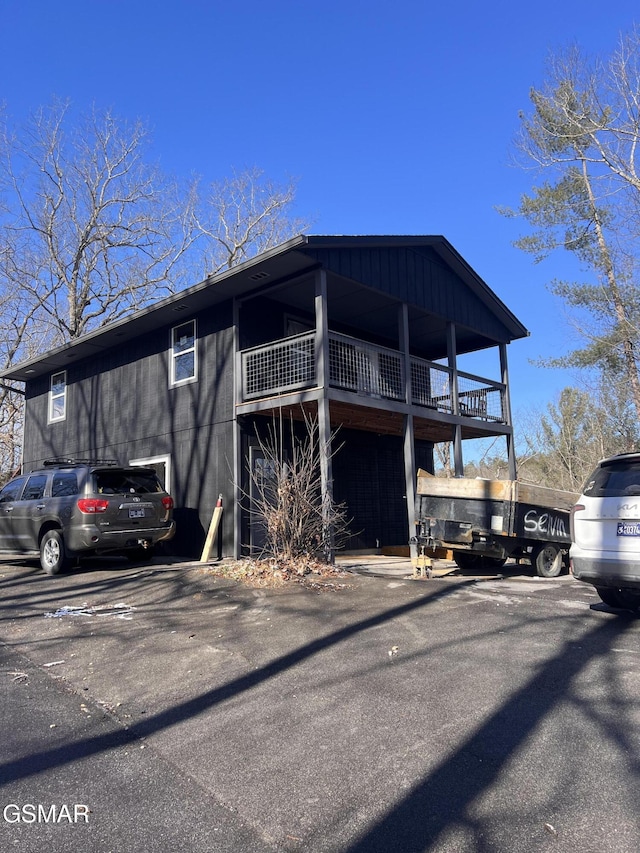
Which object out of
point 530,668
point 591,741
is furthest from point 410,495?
point 591,741

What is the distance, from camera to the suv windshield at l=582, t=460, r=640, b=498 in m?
5.78

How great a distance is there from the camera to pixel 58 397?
17.9m

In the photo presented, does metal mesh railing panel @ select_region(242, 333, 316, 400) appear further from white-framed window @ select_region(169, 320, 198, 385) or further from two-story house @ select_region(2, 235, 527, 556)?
white-framed window @ select_region(169, 320, 198, 385)

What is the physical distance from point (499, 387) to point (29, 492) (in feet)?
36.4

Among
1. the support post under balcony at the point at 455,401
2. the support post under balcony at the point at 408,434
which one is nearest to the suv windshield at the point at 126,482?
the support post under balcony at the point at 408,434

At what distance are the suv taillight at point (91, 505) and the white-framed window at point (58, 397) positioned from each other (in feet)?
28.0

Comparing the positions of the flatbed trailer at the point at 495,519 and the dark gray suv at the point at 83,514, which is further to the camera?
the dark gray suv at the point at 83,514

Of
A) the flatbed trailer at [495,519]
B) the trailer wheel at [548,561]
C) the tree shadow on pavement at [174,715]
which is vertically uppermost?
the flatbed trailer at [495,519]

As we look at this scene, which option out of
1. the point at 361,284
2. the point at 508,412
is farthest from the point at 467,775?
the point at 508,412

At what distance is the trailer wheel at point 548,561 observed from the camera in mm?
9602

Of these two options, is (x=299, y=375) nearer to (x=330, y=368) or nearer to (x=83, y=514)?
(x=330, y=368)

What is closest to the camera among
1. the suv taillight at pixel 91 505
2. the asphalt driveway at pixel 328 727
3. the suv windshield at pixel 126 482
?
the asphalt driveway at pixel 328 727

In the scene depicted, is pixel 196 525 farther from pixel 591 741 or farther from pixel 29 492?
pixel 591 741

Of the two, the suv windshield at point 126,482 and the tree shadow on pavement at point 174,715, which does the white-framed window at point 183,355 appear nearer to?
the suv windshield at point 126,482
